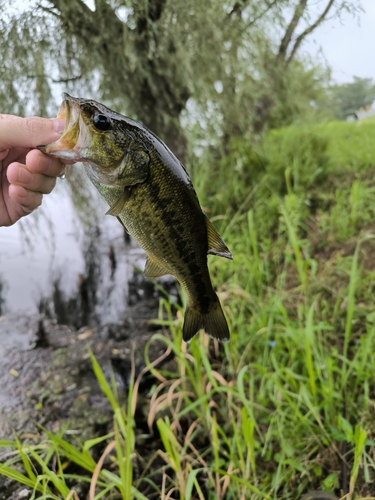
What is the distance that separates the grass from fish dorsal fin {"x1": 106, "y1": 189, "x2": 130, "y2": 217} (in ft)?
2.96

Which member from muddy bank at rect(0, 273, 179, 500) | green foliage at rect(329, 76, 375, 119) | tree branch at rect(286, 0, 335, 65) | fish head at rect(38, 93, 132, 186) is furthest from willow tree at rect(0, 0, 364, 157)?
fish head at rect(38, 93, 132, 186)

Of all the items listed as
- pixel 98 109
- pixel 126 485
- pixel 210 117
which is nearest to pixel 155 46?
pixel 210 117

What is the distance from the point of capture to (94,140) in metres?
0.96

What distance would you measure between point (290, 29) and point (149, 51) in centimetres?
159

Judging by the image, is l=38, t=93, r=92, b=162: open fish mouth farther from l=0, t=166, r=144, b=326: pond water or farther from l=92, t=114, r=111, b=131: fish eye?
l=0, t=166, r=144, b=326: pond water

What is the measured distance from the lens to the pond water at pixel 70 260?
369cm

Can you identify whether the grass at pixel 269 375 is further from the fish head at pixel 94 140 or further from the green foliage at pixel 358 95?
the fish head at pixel 94 140

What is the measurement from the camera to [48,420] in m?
2.26

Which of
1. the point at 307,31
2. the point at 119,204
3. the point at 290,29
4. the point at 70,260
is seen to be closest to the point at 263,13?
the point at 290,29

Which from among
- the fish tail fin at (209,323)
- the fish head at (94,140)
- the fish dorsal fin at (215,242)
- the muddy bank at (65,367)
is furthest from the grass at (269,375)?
the fish head at (94,140)

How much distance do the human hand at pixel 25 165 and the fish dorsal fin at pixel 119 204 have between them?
0.36 metres

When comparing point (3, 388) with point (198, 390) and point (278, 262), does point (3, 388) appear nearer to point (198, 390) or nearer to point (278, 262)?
point (198, 390)

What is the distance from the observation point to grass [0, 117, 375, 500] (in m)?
1.65

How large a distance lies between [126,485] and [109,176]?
3.83ft
